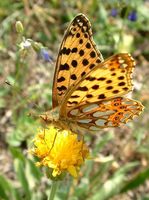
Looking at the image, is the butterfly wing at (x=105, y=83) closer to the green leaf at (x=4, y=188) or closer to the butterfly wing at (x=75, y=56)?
the butterfly wing at (x=75, y=56)

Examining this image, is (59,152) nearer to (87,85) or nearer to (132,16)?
(87,85)

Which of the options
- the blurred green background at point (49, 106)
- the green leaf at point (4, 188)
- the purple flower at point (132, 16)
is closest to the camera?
the green leaf at point (4, 188)

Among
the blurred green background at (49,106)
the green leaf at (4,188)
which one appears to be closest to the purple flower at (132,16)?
the blurred green background at (49,106)

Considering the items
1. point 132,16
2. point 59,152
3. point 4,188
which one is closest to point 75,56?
point 59,152

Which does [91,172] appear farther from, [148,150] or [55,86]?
[55,86]

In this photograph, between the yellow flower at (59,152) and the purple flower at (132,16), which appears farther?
the purple flower at (132,16)

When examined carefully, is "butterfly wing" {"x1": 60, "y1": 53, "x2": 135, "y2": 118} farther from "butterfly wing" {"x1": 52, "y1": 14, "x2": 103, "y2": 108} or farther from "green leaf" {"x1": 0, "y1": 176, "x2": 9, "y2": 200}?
"green leaf" {"x1": 0, "y1": 176, "x2": 9, "y2": 200}
